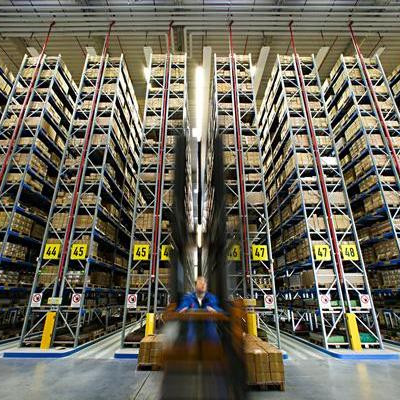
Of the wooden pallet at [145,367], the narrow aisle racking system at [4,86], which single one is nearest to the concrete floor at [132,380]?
the wooden pallet at [145,367]

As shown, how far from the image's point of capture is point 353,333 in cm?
711

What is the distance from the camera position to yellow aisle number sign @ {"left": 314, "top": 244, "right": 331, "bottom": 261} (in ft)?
27.0

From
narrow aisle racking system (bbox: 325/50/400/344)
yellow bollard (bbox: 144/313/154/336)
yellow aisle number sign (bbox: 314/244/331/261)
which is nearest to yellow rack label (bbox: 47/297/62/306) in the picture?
yellow bollard (bbox: 144/313/154/336)

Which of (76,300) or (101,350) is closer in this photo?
(101,350)

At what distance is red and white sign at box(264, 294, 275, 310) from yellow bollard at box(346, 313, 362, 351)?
207 cm

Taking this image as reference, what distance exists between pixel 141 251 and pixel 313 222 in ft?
19.4

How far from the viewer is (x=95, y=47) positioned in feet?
48.1

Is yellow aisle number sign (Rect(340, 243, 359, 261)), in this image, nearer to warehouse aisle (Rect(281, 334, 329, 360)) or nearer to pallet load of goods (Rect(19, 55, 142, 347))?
warehouse aisle (Rect(281, 334, 329, 360))

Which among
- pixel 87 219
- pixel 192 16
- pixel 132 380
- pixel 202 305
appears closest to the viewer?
pixel 202 305

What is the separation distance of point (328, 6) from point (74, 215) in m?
12.9

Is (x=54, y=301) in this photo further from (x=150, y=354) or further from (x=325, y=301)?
(x=325, y=301)

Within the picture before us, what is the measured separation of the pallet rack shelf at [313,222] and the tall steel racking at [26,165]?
9700 mm

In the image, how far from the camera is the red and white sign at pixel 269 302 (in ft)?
25.0

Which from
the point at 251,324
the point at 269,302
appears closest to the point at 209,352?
the point at 251,324
